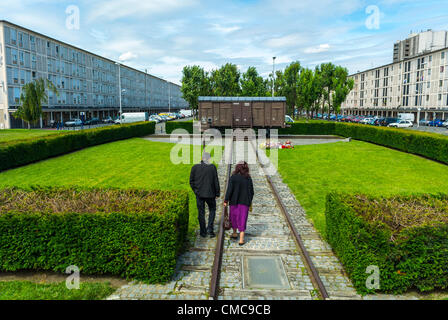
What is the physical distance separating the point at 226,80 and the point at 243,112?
32.9 m

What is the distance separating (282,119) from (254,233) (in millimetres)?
22458

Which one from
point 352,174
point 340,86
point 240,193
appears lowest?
point 352,174

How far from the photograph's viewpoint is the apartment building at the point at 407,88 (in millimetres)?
60491

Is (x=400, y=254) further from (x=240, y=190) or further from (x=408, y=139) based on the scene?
(x=408, y=139)

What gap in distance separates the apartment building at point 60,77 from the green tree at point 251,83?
22.4 m

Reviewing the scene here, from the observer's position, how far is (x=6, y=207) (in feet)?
19.8

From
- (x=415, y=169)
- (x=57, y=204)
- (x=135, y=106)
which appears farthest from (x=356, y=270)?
(x=135, y=106)

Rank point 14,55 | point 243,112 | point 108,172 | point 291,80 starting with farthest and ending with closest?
point 291,80 → point 14,55 → point 243,112 → point 108,172

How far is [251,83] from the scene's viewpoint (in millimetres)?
58875

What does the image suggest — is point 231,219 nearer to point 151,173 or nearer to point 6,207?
point 6,207

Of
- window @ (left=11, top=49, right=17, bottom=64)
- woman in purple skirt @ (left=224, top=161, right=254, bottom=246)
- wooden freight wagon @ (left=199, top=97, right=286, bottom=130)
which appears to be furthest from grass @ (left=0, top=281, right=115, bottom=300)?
window @ (left=11, top=49, right=17, bottom=64)

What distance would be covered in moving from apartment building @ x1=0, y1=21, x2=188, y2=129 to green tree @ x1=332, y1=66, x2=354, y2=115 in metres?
33.6

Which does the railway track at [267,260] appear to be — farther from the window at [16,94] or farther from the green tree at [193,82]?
the green tree at [193,82]

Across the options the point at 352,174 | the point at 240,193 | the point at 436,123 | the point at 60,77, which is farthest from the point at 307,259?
the point at 60,77
